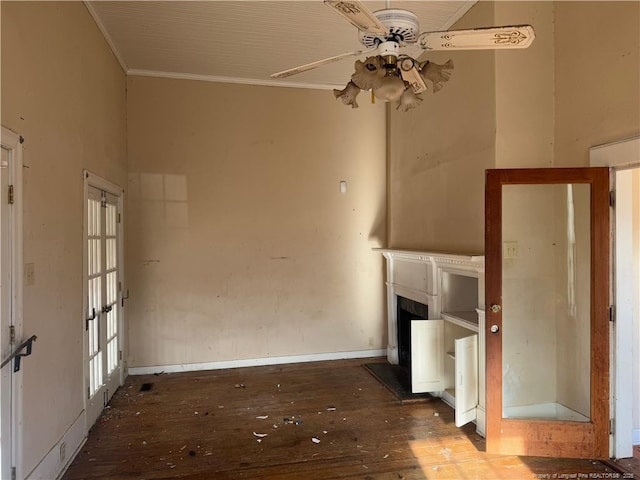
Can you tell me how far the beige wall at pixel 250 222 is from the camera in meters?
4.44

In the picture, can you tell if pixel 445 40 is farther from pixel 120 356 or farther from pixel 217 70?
pixel 120 356

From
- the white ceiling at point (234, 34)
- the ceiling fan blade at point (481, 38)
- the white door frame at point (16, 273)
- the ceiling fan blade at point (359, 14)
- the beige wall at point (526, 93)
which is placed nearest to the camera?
the ceiling fan blade at point (359, 14)

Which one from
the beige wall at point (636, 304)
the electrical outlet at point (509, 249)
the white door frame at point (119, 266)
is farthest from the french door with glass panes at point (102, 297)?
the beige wall at point (636, 304)

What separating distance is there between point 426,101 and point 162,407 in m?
3.93

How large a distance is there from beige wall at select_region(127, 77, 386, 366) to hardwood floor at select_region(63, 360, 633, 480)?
74cm

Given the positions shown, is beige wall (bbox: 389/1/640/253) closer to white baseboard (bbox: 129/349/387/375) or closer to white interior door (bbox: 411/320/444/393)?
white interior door (bbox: 411/320/444/393)

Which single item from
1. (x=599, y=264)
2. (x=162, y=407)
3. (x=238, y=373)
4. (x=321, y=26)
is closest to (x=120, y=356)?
(x=162, y=407)

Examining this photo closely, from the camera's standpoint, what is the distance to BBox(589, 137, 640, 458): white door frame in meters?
2.64

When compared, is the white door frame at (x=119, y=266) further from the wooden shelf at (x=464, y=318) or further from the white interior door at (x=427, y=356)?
the wooden shelf at (x=464, y=318)

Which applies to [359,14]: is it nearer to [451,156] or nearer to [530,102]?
[530,102]

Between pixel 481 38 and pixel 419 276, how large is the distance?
8.36 ft

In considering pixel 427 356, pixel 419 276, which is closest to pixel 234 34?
pixel 419 276

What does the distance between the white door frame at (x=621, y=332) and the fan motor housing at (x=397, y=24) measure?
1.68 m

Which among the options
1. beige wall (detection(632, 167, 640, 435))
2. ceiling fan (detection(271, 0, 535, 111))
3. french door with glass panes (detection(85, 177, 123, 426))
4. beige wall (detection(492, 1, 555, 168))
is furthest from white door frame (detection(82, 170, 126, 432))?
beige wall (detection(632, 167, 640, 435))
